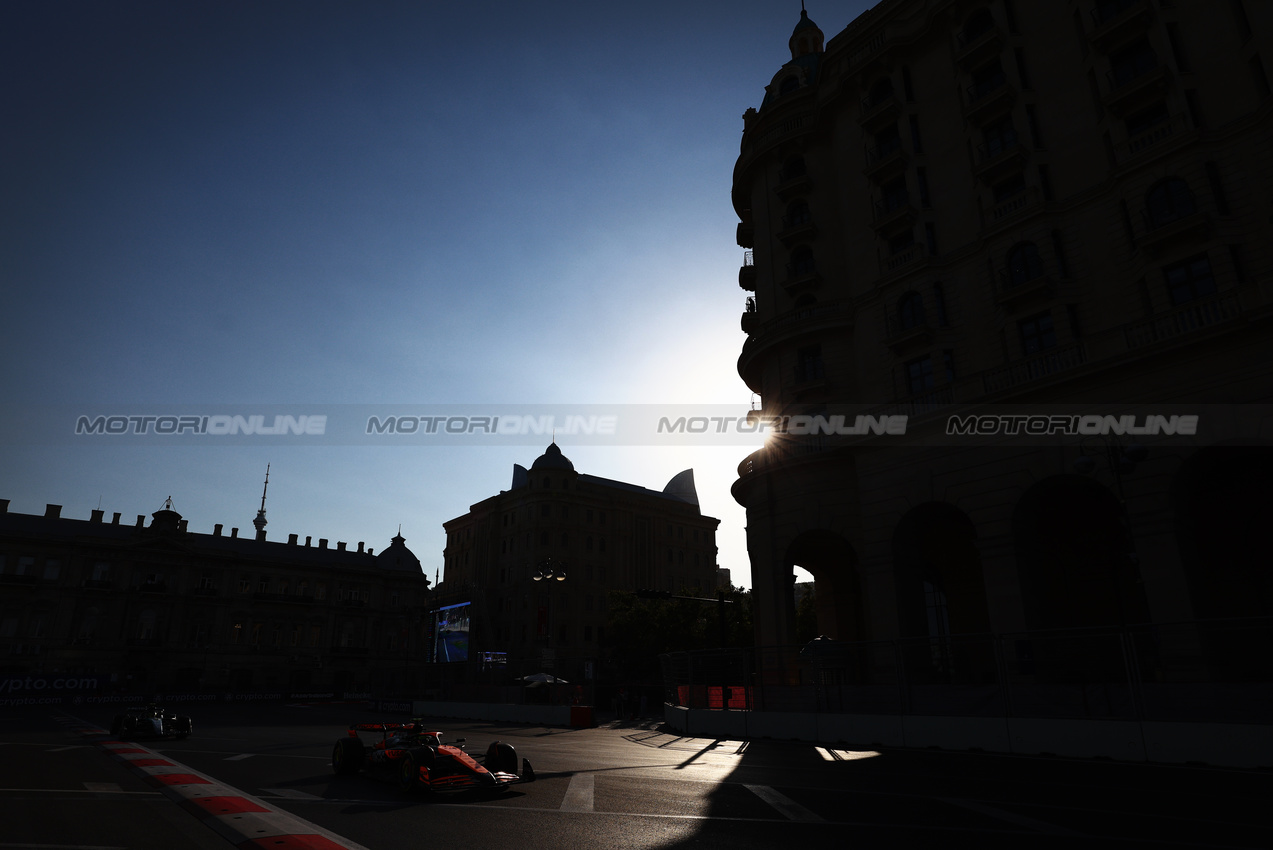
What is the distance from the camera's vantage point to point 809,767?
14.3 m

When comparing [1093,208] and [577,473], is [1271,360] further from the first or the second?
[577,473]

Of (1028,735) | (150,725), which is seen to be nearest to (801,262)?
(1028,735)

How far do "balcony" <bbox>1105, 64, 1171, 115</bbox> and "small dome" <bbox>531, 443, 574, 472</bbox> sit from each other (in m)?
70.8

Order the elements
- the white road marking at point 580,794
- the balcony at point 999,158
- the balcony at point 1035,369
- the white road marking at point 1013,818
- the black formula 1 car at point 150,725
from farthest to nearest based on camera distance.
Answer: the balcony at point 999,158 → the balcony at point 1035,369 → the black formula 1 car at point 150,725 → the white road marking at point 580,794 → the white road marking at point 1013,818

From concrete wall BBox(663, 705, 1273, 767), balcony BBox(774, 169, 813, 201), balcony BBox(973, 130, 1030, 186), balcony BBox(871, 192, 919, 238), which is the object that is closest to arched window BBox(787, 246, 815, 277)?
balcony BBox(774, 169, 813, 201)

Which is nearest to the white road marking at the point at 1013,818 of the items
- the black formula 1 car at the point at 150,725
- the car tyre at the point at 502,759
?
the car tyre at the point at 502,759

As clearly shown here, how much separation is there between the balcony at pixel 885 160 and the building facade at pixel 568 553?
5571 centimetres

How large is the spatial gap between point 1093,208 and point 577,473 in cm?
6994

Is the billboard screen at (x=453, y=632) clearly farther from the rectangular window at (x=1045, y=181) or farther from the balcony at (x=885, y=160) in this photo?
the rectangular window at (x=1045, y=181)

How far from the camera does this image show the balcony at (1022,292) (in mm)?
24812

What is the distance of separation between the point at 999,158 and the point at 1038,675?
1981 centimetres

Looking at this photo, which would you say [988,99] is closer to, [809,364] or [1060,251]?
[1060,251]

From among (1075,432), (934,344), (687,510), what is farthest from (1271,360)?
(687,510)

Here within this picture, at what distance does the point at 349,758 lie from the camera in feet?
44.8
